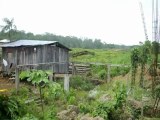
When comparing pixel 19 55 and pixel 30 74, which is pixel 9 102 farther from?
pixel 19 55

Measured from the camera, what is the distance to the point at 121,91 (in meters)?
10.4

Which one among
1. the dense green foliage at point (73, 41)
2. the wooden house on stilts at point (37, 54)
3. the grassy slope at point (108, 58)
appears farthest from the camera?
the dense green foliage at point (73, 41)

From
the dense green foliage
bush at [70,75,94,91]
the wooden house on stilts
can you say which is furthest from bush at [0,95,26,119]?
the dense green foliage

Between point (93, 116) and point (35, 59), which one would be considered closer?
point (93, 116)

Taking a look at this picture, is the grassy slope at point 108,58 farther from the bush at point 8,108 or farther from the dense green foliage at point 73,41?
the dense green foliage at point 73,41

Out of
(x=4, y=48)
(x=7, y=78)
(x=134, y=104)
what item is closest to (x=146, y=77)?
(x=134, y=104)

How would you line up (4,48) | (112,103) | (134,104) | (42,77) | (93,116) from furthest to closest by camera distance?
(4,48) < (134,104) < (112,103) < (93,116) < (42,77)

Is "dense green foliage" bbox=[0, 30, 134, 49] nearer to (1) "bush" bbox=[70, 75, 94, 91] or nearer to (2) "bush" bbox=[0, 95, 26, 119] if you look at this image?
(1) "bush" bbox=[70, 75, 94, 91]

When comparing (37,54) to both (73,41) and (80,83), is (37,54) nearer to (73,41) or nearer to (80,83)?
(80,83)

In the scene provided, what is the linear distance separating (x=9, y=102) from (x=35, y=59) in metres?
16.9

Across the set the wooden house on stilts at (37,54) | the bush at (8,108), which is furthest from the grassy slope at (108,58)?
the bush at (8,108)

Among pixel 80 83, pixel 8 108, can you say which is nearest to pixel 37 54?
pixel 80 83

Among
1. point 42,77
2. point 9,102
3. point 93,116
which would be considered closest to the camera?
point 9,102

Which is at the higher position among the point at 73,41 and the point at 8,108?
the point at 73,41
